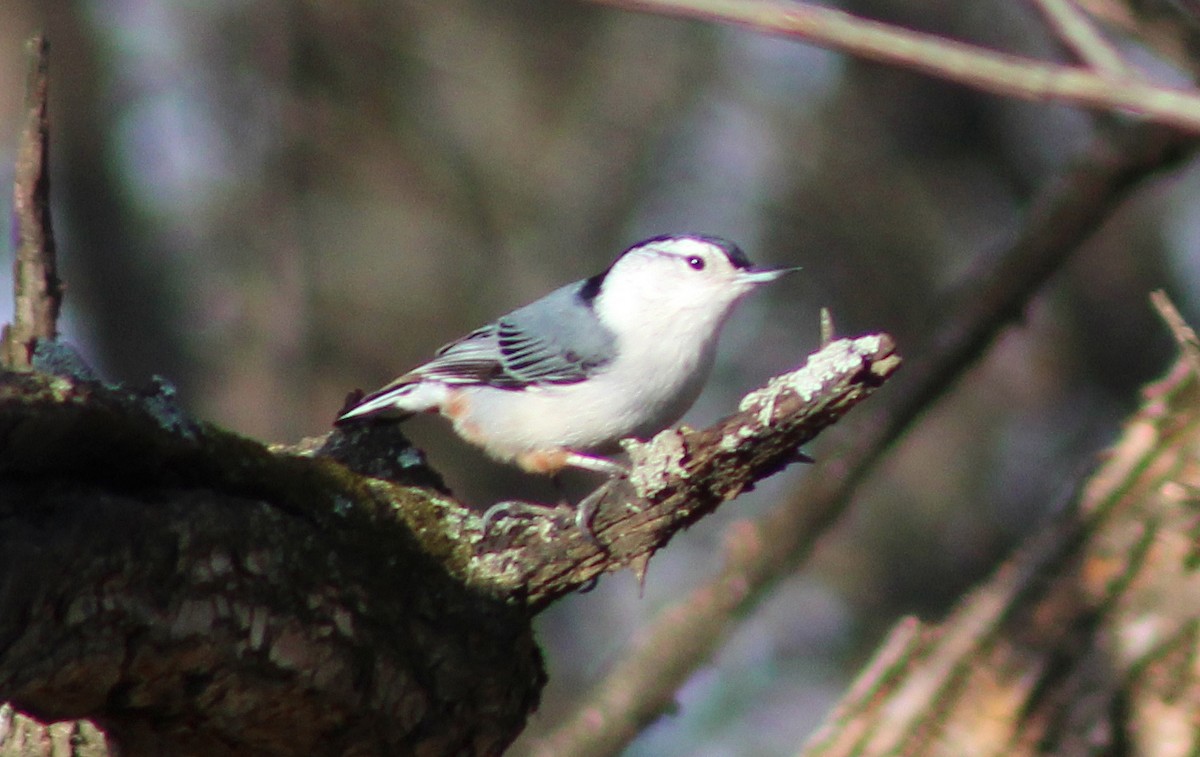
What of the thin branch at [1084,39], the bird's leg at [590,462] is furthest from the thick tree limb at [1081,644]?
the thin branch at [1084,39]

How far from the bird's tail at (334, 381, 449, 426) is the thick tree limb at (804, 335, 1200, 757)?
3.39 ft

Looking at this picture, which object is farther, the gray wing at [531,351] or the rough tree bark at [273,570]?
the gray wing at [531,351]

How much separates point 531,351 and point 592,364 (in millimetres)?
176

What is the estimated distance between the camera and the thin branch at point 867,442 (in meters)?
3.07

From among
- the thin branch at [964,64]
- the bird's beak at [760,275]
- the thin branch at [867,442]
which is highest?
the bird's beak at [760,275]

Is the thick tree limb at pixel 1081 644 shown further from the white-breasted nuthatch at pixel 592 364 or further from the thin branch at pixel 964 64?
the thin branch at pixel 964 64

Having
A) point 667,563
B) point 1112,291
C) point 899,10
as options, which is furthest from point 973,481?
point 899,10

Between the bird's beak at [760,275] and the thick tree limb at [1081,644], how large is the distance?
0.72 m

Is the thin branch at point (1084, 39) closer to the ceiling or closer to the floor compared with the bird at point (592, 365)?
closer to the floor

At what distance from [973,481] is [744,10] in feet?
17.4

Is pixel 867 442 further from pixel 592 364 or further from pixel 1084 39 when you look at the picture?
pixel 1084 39

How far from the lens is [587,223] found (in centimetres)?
625

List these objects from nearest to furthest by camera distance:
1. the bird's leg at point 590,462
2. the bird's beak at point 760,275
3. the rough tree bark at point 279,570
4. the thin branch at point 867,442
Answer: the rough tree bark at point 279,570 → the bird's leg at point 590,462 → the bird's beak at point 760,275 → the thin branch at point 867,442

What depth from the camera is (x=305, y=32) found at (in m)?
6.58
